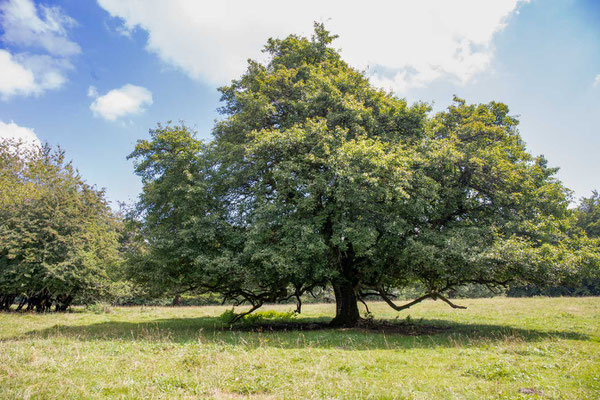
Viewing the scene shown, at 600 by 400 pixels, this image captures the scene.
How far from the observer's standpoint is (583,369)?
840cm

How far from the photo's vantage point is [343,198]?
14750mm

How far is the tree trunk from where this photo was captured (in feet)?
63.2

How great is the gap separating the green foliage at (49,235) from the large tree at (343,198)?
1468 centimetres

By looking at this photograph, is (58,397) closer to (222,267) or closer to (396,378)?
(396,378)

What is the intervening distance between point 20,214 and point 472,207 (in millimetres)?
39749

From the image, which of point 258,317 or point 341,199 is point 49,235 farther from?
point 341,199

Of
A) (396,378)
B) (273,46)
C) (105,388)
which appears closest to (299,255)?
(396,378)

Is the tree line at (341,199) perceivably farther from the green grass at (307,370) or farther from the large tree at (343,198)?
the green grass at (307,370)

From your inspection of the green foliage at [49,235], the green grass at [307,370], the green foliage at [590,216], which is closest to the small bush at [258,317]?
the green grass at [307,370]

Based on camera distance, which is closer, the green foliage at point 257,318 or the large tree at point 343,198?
the large tree at point 343,198

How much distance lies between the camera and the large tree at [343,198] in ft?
49.1

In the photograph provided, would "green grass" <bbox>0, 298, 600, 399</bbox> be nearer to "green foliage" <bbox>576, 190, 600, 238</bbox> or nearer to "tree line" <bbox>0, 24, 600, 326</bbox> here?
"tree line" <bbox>0, 24, 600, 326</bbox>

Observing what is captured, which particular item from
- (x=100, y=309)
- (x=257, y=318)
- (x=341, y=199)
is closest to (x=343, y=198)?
(x=341, y=199)

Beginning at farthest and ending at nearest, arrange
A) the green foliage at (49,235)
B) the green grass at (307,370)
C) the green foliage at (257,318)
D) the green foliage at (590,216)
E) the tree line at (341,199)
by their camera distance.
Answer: the green foliage at (590,216) → the green foliage at (49,235) → the green foliage at (257,318) → the tree line at (341,199) → the green grass at (307,370)
